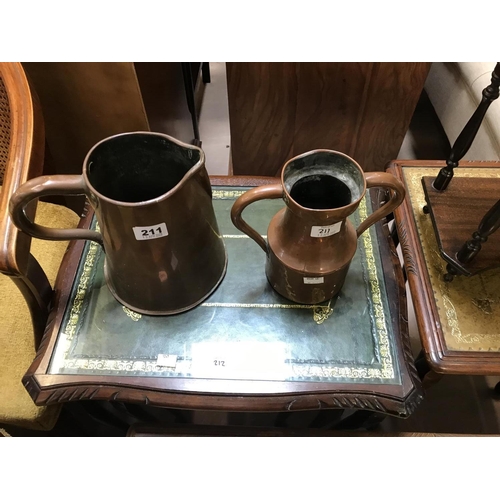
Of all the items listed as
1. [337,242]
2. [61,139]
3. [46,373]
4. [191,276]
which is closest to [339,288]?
[337,242]

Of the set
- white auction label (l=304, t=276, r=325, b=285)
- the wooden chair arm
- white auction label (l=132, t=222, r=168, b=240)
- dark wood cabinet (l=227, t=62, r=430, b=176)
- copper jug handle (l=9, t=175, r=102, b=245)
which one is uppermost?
copper jug handle (l=9, t=175, r=102, b=245)

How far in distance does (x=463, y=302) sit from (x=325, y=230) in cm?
39

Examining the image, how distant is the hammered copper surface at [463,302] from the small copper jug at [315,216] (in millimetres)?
243

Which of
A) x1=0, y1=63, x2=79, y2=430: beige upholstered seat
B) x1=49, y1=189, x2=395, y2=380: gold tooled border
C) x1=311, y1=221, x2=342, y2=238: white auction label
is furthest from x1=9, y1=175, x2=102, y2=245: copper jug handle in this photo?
x1=311, y1=221, x2=342, y2=238: white auction label

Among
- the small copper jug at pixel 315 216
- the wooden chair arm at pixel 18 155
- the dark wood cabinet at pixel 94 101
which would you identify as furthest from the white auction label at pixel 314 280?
the dark wood cabinet at pixel 94 101

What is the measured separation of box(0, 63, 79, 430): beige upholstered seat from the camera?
2.39 feet

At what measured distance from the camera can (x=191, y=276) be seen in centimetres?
72

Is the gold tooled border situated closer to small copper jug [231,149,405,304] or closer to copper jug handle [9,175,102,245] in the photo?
small copper jug [231,149,405,304]

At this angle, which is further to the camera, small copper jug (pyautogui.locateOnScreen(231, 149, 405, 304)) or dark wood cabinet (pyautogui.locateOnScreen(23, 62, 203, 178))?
Result: dark wood cabinet (pyautogui.locateOnScreen(23, 62, 203, 178))

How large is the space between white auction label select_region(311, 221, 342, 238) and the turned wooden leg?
16.3 inches

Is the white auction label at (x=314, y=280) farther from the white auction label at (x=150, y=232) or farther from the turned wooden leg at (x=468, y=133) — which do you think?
the turned wooden leg at (x=468, y=133)

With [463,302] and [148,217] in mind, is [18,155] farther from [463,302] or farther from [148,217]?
[463,302]

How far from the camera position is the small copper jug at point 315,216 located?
64 centimetres

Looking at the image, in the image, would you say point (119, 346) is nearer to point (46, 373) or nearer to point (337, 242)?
point (46, 373)
